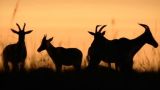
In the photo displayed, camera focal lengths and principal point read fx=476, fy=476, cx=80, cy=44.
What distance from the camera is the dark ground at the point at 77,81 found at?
9812 mm

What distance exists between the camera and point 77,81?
10.4m

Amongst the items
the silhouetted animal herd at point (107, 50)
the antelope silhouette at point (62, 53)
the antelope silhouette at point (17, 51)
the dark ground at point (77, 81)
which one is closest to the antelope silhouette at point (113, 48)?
the silhouetted animal herd at point (107, 50)

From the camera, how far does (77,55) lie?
18938 millimetres

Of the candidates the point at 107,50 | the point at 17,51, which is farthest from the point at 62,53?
the point at 107,50

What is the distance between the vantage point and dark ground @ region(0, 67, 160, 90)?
9812 millimetres

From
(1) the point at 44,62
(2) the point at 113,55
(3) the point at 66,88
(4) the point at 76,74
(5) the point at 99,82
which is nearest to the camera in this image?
(3) the point at 66,88

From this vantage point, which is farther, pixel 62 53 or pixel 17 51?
pixel 62 53

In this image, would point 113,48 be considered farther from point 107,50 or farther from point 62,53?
point 62,53

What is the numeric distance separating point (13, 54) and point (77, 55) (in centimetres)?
256

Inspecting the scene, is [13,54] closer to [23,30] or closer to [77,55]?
[23,30]

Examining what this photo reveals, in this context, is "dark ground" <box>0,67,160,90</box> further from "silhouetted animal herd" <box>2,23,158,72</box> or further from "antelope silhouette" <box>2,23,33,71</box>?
"antelope silhouette" <box>2,23,33,71</box>

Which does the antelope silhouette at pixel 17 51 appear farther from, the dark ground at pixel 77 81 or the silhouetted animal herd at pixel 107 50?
the dark ground at pixel 77 81

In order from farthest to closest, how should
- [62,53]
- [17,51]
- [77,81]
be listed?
[62,53] → [17,51] → [77,81]

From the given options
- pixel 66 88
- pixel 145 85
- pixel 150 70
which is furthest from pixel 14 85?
pixel 150 70
